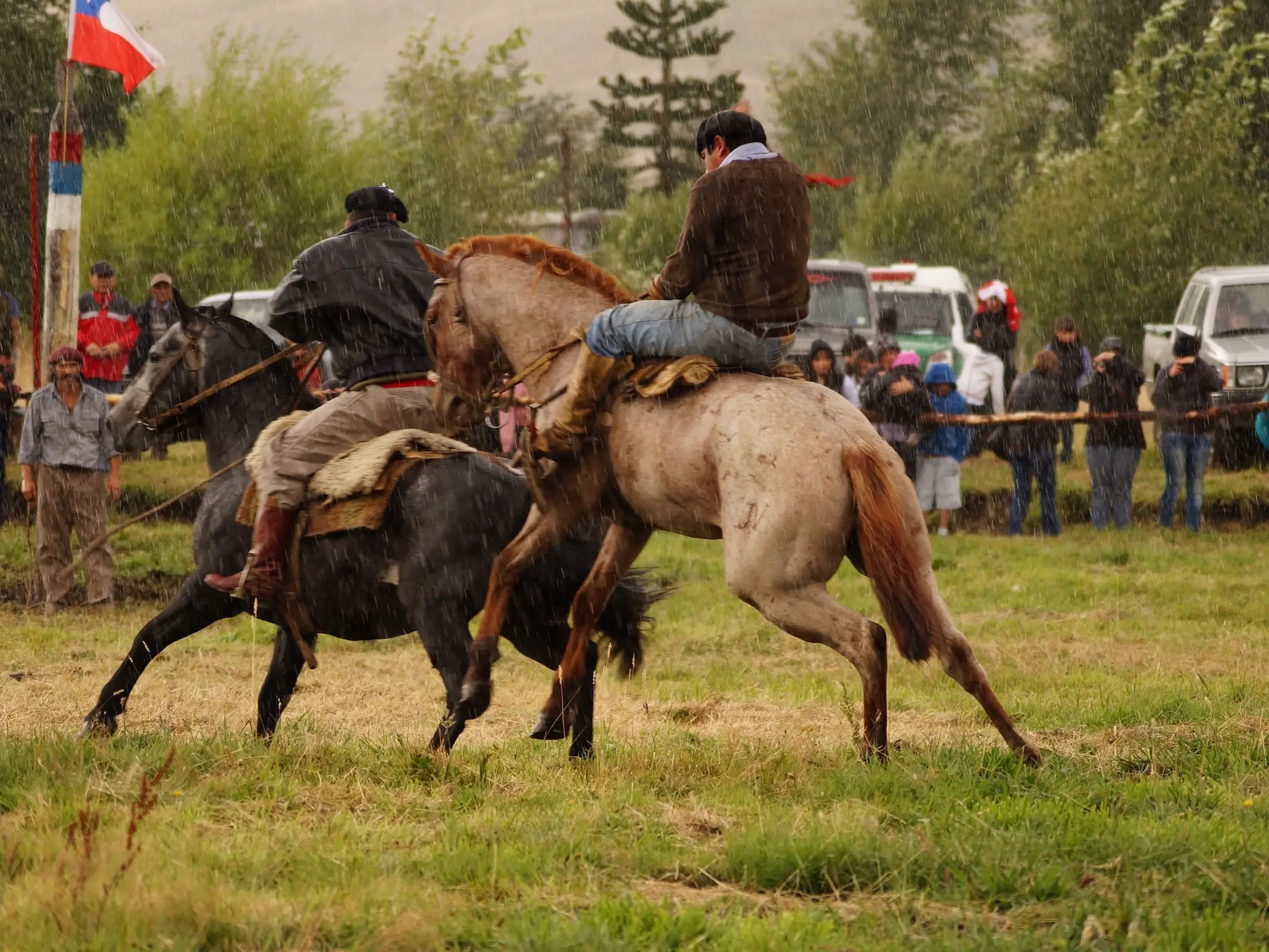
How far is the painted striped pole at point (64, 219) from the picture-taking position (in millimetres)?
14344

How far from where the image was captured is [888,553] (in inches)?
237

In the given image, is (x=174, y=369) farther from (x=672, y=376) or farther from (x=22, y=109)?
(x=22, y=109)

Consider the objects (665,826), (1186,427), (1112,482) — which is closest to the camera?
(665,826)

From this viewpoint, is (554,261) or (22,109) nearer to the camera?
(554,261)

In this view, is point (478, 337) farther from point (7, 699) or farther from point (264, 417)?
point (7, 699)

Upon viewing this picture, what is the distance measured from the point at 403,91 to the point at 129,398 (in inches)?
1432

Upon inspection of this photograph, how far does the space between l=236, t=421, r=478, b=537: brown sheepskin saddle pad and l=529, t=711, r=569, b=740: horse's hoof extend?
1.09m

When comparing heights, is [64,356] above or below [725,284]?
below

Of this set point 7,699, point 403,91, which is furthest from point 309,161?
point 7,699

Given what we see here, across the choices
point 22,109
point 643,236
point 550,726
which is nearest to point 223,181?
point 22,109

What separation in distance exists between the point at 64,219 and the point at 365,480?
8.63 m

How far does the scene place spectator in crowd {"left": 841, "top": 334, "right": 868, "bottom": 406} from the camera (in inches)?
706

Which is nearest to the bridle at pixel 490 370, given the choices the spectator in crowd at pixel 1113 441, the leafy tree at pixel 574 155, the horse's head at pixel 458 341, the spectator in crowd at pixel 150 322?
A: the horse's head at pixel 458 341

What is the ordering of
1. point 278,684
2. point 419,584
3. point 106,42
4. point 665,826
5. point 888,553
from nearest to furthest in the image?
point 665,826 < point 888,553 < point 419,584 < point 278,684 < point 106,42
